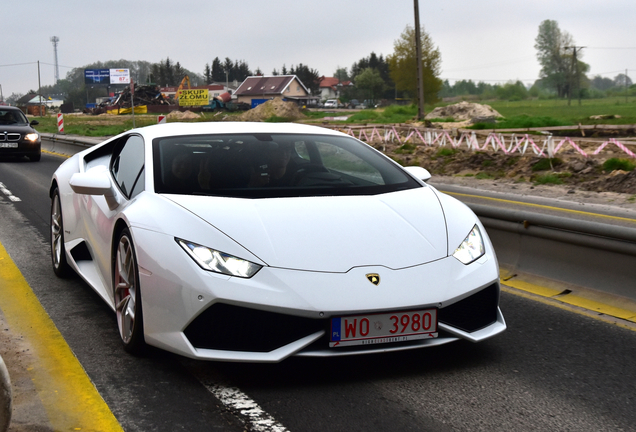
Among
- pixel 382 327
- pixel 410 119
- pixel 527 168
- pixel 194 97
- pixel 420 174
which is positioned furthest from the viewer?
pixel 194 97

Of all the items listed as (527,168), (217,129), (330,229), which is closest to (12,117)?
(527,168)

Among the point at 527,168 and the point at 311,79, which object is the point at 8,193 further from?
the point at 311,79

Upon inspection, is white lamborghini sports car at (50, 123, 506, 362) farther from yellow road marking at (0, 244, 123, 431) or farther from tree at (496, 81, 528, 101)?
tree at (496, 81, 528, 101)

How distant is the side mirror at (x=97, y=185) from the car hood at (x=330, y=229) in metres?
0.65

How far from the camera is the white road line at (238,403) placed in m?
3.17

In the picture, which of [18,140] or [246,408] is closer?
[246,408]

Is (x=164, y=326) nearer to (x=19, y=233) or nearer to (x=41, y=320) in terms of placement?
(x=41, y=320)

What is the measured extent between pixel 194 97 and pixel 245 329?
99.3 meters

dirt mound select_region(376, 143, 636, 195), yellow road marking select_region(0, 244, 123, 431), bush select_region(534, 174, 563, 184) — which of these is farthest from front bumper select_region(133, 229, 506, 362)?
bush select_region(534, 174, 563, 184)

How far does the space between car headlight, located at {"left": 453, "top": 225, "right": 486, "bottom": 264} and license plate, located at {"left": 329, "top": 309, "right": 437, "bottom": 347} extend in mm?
407

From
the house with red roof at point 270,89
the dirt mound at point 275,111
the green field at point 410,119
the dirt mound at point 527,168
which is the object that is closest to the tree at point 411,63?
the green field at point 410,119

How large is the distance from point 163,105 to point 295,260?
10124 cm

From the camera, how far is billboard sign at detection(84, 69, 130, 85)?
145m

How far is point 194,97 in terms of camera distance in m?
100
